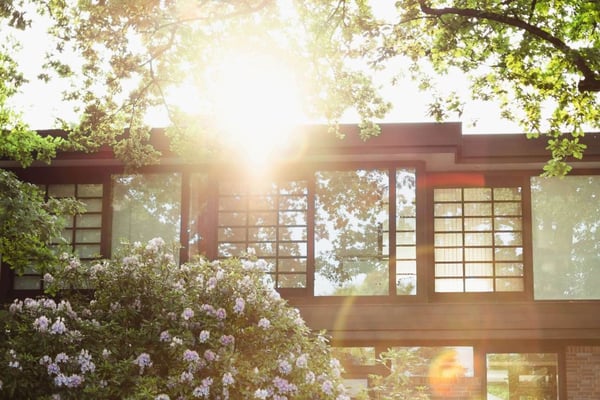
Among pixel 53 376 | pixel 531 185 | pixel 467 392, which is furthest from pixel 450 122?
pixel 53 376

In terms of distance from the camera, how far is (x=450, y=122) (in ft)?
50.4

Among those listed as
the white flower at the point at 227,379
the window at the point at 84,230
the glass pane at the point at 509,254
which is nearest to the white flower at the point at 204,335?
the white flower at the point at 227,379

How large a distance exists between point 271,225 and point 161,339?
7.00 metres

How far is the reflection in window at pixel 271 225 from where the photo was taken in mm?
15992

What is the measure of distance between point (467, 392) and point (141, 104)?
25.4 ft

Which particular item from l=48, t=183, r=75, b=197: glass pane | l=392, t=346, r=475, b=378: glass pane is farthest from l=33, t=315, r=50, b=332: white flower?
l=392, t=346, r=475, b=378: glass pane

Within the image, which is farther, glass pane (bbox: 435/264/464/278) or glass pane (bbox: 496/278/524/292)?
glass pane (bbox: 435/264/464/278)

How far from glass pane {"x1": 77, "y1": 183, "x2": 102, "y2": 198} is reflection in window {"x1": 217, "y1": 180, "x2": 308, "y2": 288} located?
240 centimetres

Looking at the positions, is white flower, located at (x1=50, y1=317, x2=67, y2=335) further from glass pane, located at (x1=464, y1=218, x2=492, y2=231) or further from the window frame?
glass pane, located at (x1=464, y1=218, x2=492, y2=231)

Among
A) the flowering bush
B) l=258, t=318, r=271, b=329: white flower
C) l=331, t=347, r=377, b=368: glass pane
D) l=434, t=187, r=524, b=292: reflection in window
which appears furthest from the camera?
l=434, t=187, r=524, b=292: reflection in window

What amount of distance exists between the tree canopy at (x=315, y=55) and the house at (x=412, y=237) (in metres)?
2.28

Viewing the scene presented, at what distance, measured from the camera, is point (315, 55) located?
1297cm

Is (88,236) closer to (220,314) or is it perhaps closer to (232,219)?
(232,219)

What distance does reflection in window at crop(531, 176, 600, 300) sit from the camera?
16.4m
